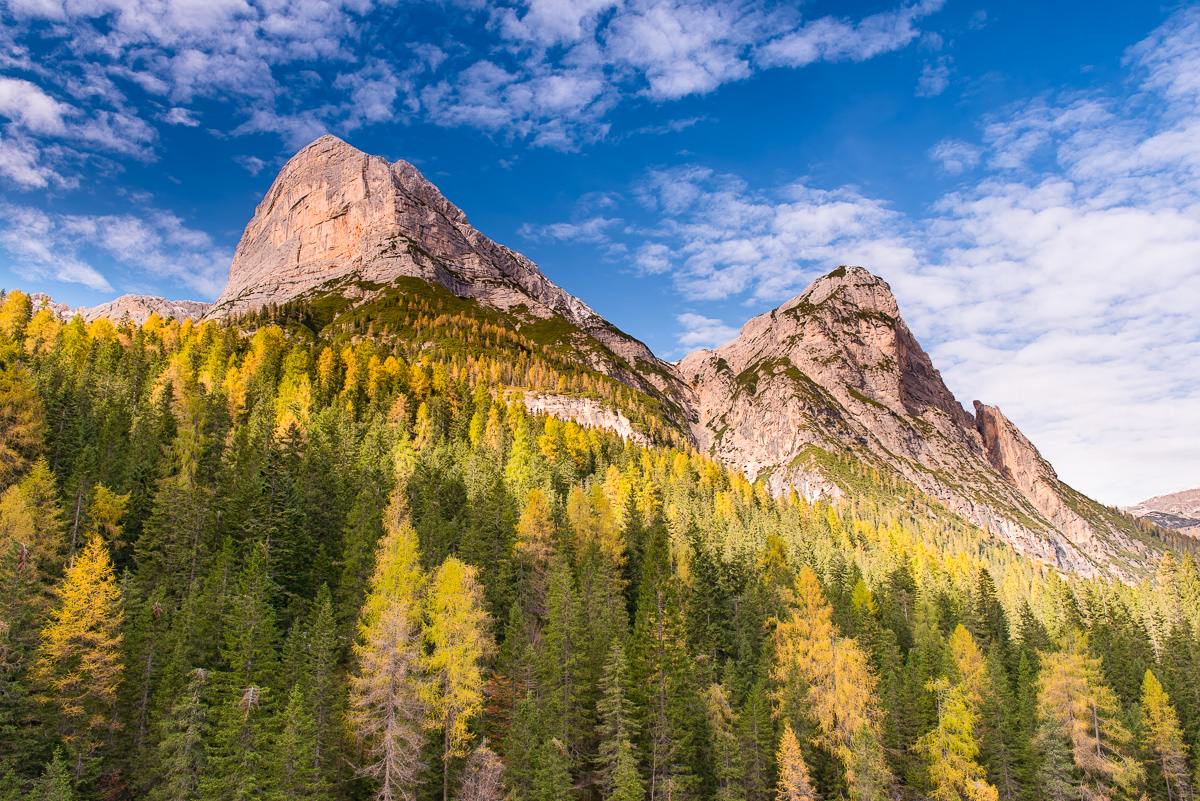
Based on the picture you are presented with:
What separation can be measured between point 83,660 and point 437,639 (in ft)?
61.8

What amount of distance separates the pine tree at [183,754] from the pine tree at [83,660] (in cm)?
493

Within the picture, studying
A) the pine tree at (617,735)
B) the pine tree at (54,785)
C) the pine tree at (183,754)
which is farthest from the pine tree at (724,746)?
the pine tree at (54,785)

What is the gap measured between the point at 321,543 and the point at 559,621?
68.1 ft

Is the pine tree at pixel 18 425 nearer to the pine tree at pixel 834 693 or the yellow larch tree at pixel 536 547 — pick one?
the yellow larch tree at pixel 536 547

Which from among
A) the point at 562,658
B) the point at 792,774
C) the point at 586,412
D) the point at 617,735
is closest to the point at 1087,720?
the point at 792,774

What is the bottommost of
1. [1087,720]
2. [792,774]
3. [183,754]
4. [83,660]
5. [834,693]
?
[1087,720]

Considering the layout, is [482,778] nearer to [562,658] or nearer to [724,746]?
[562,658]

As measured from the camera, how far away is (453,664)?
1335 inches

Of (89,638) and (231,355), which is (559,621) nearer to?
(89,638)

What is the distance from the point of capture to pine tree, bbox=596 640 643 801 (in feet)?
117

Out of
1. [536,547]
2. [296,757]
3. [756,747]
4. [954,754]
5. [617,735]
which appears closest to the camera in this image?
[296,757]

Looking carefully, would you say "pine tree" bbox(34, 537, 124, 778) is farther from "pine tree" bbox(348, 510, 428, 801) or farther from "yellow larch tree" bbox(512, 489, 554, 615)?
"yellow larch tree" bbox(512, 489, 554, 615)

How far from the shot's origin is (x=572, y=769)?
4088cm

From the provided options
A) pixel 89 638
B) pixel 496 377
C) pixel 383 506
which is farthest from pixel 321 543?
pixel 496 377
